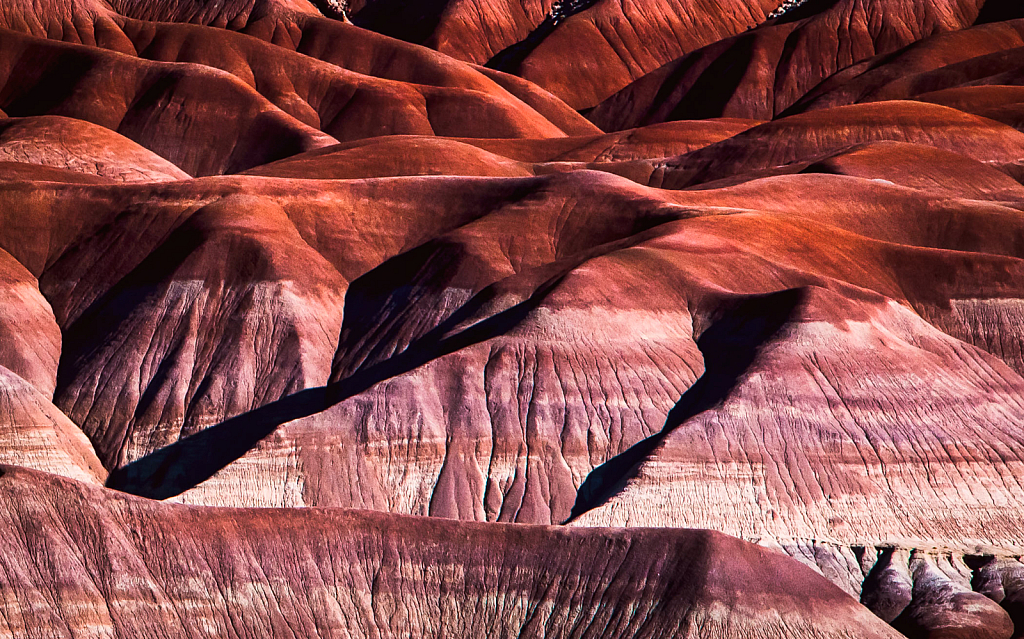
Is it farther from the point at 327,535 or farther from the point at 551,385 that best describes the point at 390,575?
the point at 551,385

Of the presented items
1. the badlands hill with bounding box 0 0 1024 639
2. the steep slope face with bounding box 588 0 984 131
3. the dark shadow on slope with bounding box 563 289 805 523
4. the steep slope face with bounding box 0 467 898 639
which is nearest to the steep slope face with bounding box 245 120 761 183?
the badlands hill with bounding box 0 0 1024 639

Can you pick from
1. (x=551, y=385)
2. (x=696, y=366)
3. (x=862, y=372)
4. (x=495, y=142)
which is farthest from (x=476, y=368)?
(x=495, y=142)

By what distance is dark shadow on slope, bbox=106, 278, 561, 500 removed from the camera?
70000 millimetres

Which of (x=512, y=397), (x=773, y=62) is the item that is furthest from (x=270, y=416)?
(x=773, y=62)

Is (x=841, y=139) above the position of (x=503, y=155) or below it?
above

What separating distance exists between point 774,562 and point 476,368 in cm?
2171

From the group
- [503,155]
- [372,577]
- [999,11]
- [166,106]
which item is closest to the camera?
[372,577]

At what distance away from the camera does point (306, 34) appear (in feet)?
608

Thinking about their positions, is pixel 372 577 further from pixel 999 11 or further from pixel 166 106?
pixel 999 11

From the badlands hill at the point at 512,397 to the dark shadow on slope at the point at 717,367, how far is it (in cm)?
18

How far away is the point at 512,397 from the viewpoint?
2569 inches

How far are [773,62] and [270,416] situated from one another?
403 feet

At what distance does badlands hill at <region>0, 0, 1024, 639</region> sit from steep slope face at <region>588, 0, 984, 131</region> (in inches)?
2566

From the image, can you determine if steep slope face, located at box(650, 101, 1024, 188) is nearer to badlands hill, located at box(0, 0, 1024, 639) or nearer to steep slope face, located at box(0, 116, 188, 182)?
badlands hill, located at box(0, 0, 1024, 639)
